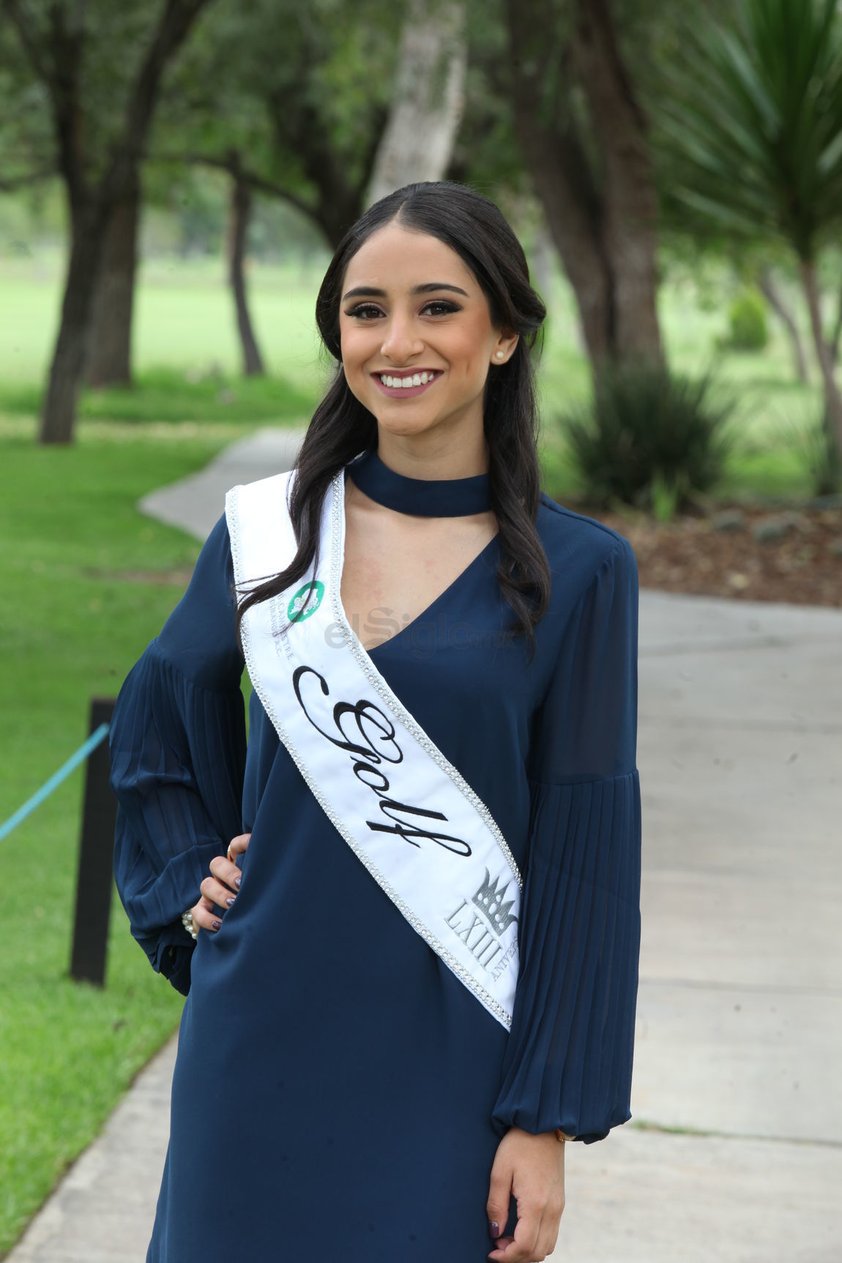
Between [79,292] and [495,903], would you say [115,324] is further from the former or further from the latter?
[495,903]

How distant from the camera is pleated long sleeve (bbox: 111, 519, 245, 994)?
2.12 m

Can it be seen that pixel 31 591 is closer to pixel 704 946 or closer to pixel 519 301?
pixel 704 946

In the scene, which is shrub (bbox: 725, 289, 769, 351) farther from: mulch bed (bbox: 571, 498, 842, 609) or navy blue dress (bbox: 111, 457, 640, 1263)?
navy blue dress (bbox: 111, 457, 640, 1263)

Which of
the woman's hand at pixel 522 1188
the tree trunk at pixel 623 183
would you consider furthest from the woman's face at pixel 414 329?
the tree trunk at pixel 623 183

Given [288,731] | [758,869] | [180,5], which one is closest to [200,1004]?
[288,731]

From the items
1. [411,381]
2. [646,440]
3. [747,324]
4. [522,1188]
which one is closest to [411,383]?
[411,381]

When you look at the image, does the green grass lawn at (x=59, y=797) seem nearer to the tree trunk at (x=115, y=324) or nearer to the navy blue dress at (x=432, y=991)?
the navy blue dress at (x=432, y=991)

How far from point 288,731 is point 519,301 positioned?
22.9 inches

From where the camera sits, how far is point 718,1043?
456 cm

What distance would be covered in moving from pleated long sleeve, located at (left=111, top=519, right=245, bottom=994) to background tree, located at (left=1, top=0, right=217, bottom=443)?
17631 millimetres

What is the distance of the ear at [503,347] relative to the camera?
6.88 ft

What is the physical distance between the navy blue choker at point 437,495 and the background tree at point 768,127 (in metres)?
11.2

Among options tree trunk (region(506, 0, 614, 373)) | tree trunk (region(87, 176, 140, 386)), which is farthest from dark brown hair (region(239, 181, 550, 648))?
tree trunk (region(87, 176, 140, 386))

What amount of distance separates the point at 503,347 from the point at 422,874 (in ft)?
2.10
